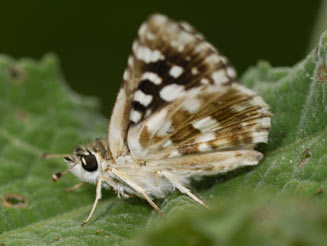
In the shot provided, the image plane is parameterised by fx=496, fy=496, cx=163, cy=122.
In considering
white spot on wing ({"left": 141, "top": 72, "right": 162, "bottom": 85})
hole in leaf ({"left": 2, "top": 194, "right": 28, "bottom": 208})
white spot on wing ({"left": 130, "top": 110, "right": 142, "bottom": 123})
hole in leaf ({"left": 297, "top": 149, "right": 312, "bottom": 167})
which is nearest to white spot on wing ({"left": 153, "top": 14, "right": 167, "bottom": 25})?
white spot on wing ({"left": 141, "top": 72, "right": 162, "bottom": 85})

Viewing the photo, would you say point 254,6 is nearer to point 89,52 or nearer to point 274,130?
point 89,52

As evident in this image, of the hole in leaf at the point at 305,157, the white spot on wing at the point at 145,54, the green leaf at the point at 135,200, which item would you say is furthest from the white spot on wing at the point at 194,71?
the hole in leaf at the point at 305,157

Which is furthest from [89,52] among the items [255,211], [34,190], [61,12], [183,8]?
[255,211]

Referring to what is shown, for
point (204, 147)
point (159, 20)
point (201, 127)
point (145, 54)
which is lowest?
point (204, 147)

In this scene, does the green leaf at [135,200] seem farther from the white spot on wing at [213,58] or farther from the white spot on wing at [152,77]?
the white spot on wing at [152,77]

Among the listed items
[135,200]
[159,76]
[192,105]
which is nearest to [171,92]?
[159,76]

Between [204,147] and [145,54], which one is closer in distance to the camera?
[204,147]

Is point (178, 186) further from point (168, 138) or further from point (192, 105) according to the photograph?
point (192, 105)
